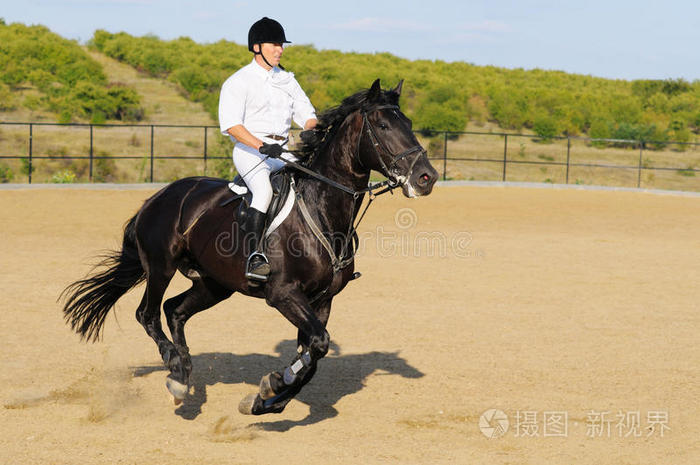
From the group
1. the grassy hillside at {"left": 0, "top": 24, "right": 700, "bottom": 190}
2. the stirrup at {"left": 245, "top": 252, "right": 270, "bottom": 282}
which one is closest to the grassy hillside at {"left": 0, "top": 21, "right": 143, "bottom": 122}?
the grassy hillside at {"left": 0, "top": 24, "right": 700, "bottom": 190}

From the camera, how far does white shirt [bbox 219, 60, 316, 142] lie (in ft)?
20.8

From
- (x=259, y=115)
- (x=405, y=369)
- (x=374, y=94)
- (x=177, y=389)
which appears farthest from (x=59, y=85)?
(x=374, y=94)

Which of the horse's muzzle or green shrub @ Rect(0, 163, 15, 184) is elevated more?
the horse's muzzle

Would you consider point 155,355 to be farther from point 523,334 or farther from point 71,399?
point 523,334

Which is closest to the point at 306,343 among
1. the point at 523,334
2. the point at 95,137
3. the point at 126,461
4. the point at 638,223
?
the point at 126,461

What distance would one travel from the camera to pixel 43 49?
62.9 m

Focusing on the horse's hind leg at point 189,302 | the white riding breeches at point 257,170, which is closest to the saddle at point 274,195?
the white riding breeches at point 257,170

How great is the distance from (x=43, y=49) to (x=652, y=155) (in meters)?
46.1

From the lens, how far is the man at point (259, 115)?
6199 millimetres

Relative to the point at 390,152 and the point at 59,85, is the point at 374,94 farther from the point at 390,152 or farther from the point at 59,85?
the point at 59,85

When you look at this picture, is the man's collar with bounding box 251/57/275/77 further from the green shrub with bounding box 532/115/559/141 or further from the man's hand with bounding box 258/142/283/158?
the green shrub with bounding box 532/115/559/141

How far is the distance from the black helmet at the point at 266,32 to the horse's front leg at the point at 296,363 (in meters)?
2.05

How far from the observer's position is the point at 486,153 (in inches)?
1992

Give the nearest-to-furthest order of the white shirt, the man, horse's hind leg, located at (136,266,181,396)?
1. the man
2. the white shirt
3. horse's hind leg, located at (136,266,181,396)
